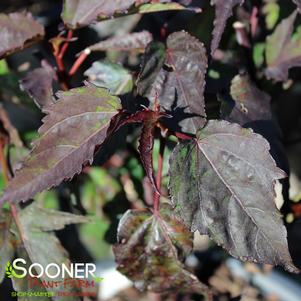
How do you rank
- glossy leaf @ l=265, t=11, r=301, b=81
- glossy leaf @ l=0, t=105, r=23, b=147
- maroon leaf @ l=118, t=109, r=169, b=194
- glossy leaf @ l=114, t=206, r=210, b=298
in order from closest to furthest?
maroon leaf @ l=118, t=109, r=169, b=194, glossy leaf @ l=114, t=206, r=210, b=298, glossy leaf @ l=265, t=11, r=301, b=81, glossy leaf @ l=0, t=105, r=23, b=147

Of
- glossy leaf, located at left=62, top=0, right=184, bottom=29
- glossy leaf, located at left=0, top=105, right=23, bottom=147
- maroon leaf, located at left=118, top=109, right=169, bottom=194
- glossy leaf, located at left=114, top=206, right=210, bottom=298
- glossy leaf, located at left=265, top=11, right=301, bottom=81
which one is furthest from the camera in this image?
glossy leaf, located at left=0, top=105, right=23, bottom=147

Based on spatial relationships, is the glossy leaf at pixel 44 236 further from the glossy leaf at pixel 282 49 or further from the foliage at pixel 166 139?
the glossy leaf at pixel 282 49

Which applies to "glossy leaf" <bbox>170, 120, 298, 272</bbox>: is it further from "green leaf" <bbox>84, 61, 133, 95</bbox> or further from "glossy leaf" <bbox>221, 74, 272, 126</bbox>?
"green leaf" <bbox>84, 61, 133, 95</bbox>

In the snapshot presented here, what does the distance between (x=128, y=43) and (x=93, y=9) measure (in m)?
0.11

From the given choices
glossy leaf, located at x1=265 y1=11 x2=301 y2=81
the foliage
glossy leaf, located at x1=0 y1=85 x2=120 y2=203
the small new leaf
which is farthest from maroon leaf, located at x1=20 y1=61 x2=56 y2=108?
glossy leaf, located at x1=265 y1=11 x2=301 y2=81

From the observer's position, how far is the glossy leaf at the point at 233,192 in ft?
2.29

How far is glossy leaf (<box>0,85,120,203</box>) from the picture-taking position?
70 cm

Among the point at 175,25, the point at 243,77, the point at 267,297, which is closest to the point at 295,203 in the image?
the point at 243,77

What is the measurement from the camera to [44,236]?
982 millimetres

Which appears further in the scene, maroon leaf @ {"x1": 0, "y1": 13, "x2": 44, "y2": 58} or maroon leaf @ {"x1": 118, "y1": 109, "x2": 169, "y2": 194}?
maroon leaf @ {"x1": 0, "y1": 13, "x2": 44, "y2": 58}

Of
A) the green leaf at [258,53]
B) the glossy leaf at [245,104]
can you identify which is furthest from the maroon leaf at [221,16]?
the green leaf at [258,53]

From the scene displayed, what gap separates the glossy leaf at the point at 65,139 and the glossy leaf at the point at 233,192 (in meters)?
0.11

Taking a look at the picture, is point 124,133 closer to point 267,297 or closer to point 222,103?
point 222,103

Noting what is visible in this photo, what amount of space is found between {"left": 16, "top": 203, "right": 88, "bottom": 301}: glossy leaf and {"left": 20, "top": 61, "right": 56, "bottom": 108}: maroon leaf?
0.21 metres
